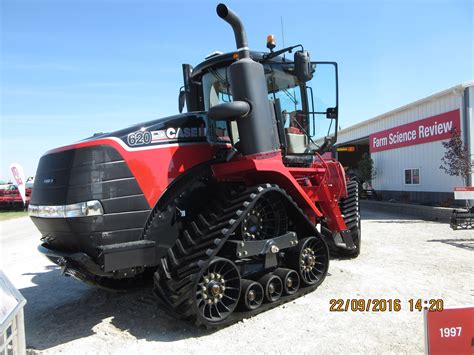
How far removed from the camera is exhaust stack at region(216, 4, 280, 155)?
454 centimetres

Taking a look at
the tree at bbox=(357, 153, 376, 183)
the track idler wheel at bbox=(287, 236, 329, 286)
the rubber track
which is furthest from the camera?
the tree at bbox=(357, 153, 376, 183)

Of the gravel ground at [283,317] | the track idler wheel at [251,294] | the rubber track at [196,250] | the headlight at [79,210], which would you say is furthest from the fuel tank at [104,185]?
the track idler wheel at [251,294]

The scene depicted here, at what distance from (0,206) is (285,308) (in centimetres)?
2546

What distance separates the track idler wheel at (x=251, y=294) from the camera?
4.41 metres

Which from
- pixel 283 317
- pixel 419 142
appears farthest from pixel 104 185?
pixel 419 142

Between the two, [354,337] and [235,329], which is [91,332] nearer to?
[235,329]

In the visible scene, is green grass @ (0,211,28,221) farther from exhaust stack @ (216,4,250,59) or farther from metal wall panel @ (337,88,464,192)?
exhaust stack @ (216,4,250,59)

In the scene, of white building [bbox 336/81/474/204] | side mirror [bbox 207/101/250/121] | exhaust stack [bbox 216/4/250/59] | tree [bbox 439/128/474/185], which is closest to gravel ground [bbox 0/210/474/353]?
side mirror [bbox 207/101/250/121]

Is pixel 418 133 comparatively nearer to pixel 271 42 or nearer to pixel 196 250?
pixel 271 42

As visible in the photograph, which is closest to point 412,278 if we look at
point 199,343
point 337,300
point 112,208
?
point 337,300

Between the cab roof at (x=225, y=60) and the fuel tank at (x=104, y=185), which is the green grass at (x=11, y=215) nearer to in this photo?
the cab roof at (x=225, y=60)

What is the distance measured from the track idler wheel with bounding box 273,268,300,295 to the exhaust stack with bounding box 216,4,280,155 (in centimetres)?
146

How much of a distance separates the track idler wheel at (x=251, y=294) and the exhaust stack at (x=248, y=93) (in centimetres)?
144

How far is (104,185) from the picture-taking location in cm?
396
